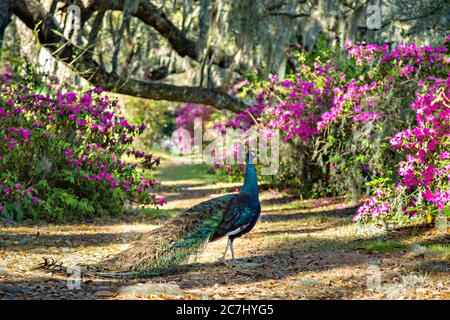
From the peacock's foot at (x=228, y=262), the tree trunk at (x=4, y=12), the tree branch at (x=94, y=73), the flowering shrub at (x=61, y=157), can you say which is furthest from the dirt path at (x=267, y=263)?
the tree branch at (x=94, y=73)

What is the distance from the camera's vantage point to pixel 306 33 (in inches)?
687

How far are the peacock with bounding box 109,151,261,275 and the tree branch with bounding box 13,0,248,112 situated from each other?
215 inches

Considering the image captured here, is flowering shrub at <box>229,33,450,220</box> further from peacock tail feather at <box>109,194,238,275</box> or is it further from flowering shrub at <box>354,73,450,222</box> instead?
peacock tail feather at <box>109,194,238,275</box>

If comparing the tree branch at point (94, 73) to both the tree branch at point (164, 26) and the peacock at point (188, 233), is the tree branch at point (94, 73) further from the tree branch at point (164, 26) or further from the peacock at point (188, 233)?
the peacock at point (188, 233)

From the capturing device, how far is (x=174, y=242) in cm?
641

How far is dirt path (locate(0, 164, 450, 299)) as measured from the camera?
577 centimetres

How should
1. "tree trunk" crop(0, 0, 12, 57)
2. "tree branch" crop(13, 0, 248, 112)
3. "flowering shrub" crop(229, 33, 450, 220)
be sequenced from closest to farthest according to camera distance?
"flowering shrub" crop(229, 33, 450, 220)
"tree trunk" crop(0, 0, 12, 57)
"tree branch" crop(13, 0, 248, 112)

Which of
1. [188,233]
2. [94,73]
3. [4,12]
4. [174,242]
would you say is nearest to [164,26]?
[94,73]

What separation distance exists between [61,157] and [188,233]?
4.54m

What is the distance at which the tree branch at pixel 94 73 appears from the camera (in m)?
12.0

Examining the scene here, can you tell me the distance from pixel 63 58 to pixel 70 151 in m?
3.10

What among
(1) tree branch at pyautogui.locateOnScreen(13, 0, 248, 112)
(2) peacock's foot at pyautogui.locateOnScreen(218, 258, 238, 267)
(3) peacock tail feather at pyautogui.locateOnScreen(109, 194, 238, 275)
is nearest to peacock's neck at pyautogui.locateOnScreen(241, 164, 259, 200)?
(3) peacock tail feather at pyautogui.locateOnScreen(109, 194, 238, 275)

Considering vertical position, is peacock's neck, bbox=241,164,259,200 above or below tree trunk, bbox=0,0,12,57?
below

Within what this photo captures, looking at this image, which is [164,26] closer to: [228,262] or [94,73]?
[94,73]
